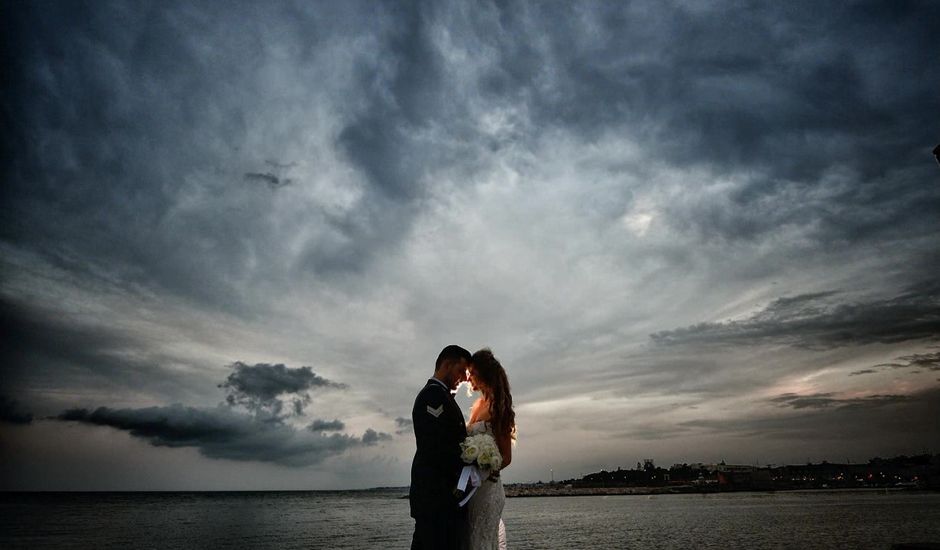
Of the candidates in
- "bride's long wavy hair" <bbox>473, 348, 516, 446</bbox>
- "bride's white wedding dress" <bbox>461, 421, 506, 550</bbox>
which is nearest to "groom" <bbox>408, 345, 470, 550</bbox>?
"bride's white wedding dress" <bbox>461, 421, 506, 550</bbox>

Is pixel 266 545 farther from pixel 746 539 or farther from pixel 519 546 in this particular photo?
pixel 746 539

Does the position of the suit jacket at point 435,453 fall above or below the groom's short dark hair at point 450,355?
below

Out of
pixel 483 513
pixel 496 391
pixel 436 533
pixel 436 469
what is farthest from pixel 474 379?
pixel 436 533

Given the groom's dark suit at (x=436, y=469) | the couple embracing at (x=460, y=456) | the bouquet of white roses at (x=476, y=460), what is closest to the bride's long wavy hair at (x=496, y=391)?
the couple embracing at (x=460, y=456)

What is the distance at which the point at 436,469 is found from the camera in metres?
5.47

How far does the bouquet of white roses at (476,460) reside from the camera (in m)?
5.41

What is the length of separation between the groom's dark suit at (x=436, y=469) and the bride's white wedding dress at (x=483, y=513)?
0.31 m

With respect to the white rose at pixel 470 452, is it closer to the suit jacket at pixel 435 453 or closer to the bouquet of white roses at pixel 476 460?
the bouquet of white roses at pixel 476 460

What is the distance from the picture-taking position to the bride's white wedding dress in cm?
587

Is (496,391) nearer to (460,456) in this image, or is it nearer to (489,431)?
(489,431)

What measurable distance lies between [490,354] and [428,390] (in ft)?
3.05

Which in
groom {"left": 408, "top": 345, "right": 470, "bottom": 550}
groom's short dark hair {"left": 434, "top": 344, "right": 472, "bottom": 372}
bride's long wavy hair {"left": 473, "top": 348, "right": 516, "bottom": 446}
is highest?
groom's short dark hair {"left": 434, "top": 344, "right": 472, "bottom": 372}

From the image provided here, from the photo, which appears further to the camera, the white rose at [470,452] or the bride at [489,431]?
the bride at [489,431]

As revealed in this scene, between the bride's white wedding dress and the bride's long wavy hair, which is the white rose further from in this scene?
the bride's long wavy hair
